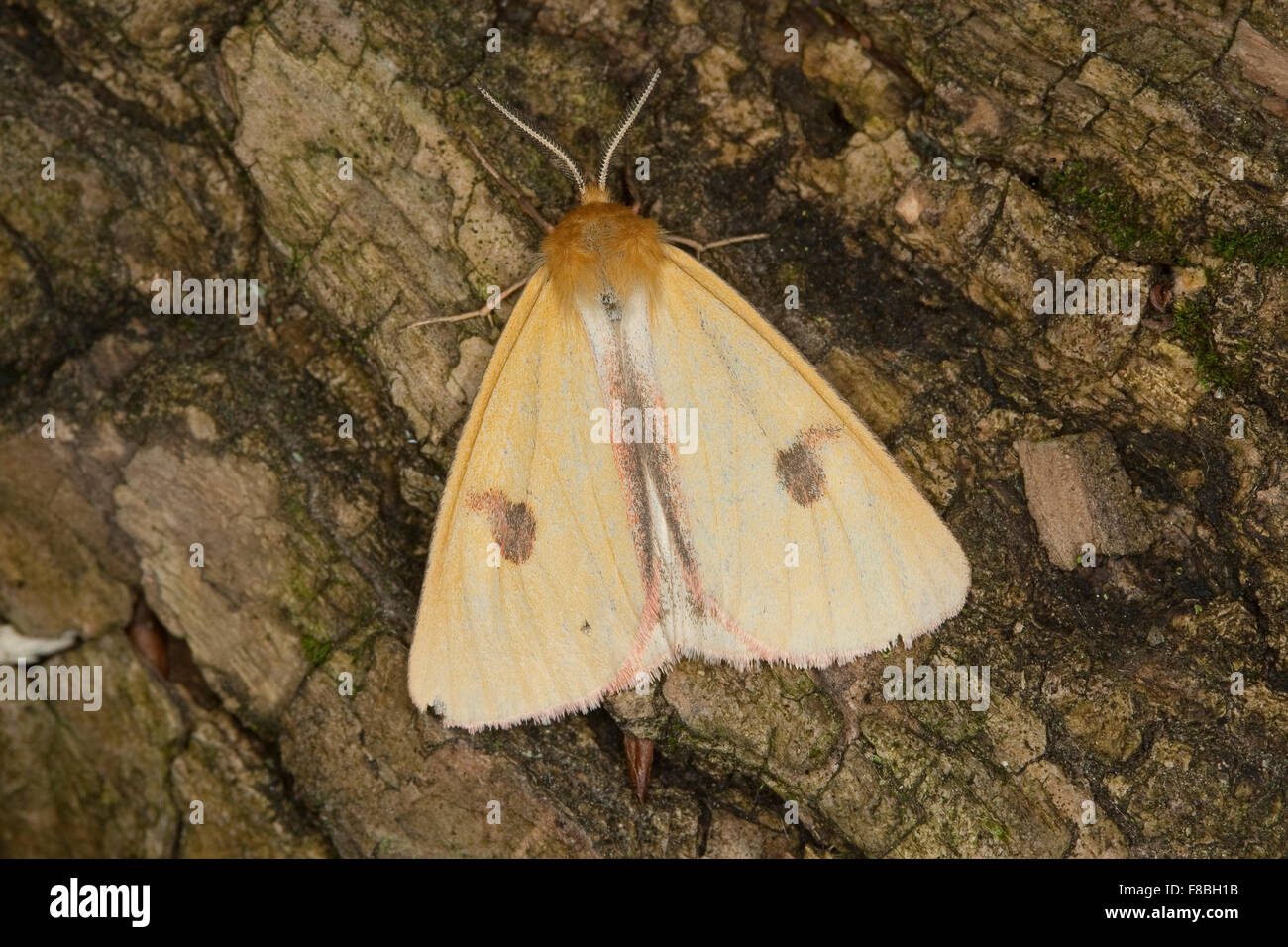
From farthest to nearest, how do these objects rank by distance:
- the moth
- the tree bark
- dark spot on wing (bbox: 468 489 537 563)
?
dark spot on wing (bbox: 468 489 537 563) < the moth < the tree bark

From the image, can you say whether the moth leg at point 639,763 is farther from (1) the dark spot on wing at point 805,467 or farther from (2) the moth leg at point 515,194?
(2) the moth leg at point 515,194

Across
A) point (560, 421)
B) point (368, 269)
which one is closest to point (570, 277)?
point (560, 421)

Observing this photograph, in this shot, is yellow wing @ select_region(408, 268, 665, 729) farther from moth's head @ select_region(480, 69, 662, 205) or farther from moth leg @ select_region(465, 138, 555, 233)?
moth's head @ select_region(480, 69, 662, 205)

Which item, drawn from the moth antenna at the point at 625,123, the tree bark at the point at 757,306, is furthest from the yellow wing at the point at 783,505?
the moth antenna at the point at 625,123

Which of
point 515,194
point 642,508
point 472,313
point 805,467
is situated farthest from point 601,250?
point 805,467

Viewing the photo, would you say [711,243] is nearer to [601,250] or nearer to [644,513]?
[601,250]

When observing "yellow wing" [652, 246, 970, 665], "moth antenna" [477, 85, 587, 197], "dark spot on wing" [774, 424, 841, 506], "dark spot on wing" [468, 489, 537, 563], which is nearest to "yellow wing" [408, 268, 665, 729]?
"dark spot on wing" [468, 489, 537, 563]
